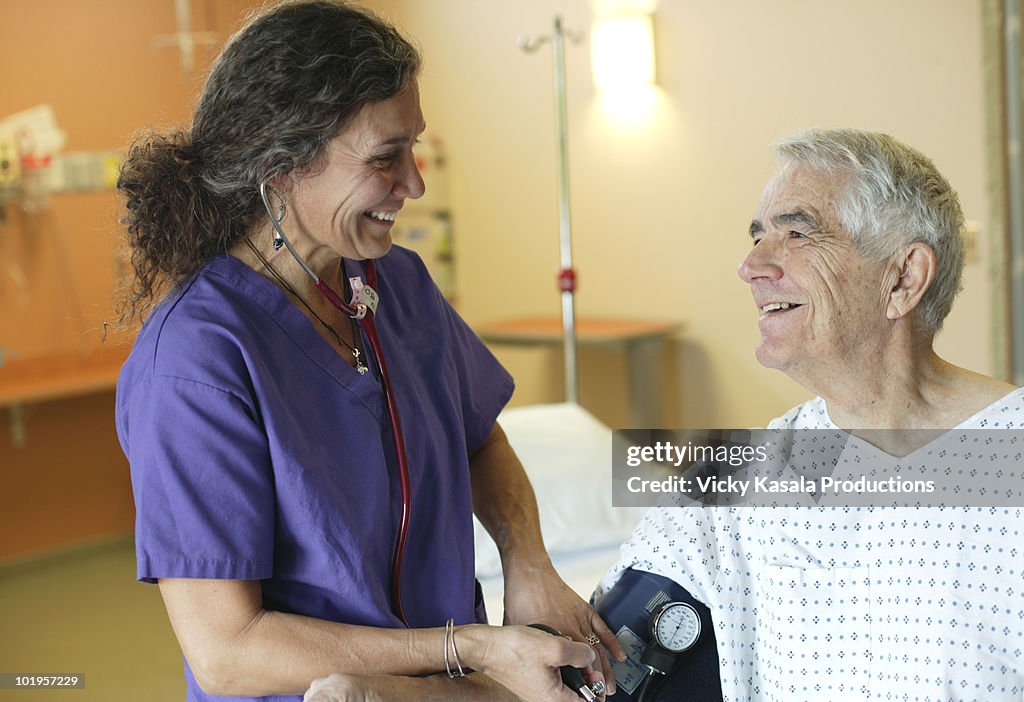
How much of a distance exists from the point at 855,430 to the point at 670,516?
0.88 ft

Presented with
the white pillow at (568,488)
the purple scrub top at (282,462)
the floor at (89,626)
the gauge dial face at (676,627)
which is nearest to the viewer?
the purple scrub top at (282,462)

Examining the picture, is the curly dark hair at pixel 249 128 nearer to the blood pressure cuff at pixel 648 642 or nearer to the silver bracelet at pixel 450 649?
the silver bracelet at pixel 450 649

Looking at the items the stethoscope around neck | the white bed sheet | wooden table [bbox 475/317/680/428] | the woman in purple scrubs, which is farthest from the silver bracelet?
wooden table [bbox 475/317/680/428]

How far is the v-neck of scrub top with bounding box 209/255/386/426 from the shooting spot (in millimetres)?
1172

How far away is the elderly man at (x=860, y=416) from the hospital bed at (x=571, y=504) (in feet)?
3.19

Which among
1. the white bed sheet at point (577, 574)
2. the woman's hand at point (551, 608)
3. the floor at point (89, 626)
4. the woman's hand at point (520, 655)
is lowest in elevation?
the floor at point (89, 626)

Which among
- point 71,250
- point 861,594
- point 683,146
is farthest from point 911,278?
point 71,250

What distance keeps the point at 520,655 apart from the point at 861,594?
0.44 metres

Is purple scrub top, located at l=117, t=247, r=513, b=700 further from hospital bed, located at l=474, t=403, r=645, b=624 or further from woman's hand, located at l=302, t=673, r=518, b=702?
hospital bed, located at l=474, t=403, r=645, b=624

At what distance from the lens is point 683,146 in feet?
12.3

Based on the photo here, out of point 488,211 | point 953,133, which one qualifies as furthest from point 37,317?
point 953,133

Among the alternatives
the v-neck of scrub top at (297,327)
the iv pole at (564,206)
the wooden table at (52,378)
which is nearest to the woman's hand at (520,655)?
the v-neck of scrub top at (297,327)
